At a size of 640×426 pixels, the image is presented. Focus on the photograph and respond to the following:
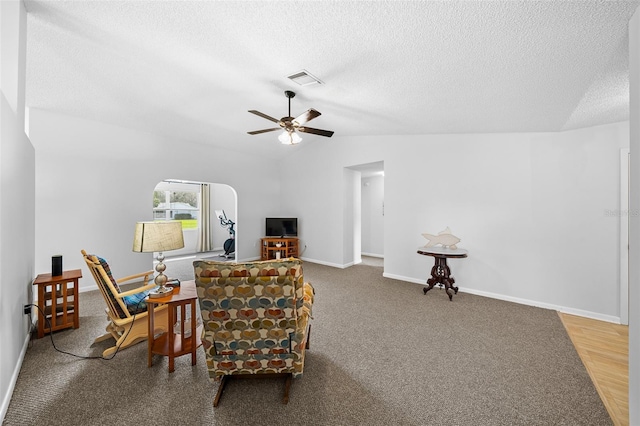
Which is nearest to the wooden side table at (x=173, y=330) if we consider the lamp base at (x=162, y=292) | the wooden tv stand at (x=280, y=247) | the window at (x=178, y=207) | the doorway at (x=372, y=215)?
the lamp base at (x=162, y=292)

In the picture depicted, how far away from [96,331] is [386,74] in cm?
410

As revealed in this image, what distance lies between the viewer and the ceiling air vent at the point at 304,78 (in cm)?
289

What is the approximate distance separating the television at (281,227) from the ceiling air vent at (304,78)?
3.87 metres

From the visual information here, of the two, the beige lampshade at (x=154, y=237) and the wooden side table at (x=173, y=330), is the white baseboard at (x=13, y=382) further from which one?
the beige lampshade at (x=154, y=237)

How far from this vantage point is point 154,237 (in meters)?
2.27

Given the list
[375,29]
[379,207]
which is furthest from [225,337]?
[379,207]

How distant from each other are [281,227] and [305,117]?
387 cm

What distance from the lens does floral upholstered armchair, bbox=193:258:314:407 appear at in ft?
5.39

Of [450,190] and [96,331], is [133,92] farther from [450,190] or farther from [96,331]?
[450,190]

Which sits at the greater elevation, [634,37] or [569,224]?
[634,37]

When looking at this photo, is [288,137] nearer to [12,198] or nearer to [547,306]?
[12,198]

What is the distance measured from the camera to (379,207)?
24.3ft

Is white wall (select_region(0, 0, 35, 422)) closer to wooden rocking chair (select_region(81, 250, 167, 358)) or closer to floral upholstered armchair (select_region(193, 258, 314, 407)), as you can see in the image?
wooden rocking chair (select_region(81, 250, 167, 358))

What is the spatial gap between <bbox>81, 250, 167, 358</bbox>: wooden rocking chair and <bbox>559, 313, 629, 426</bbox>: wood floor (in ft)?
12.0
